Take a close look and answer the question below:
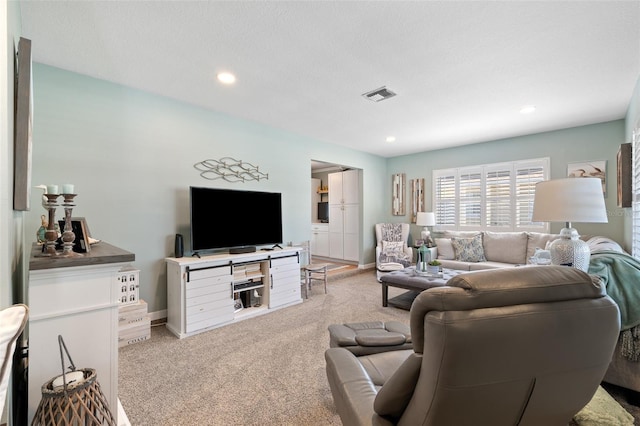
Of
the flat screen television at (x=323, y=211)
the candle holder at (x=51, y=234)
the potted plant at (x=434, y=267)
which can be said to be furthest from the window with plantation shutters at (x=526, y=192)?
the candle holder at (x=51, y=234)

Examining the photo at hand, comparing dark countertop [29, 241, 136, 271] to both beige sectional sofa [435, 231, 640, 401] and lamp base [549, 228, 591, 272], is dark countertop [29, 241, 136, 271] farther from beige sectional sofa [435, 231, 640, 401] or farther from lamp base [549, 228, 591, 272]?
beige sectional sofa [435, 231, 640, 401]

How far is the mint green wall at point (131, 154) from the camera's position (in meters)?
2.63

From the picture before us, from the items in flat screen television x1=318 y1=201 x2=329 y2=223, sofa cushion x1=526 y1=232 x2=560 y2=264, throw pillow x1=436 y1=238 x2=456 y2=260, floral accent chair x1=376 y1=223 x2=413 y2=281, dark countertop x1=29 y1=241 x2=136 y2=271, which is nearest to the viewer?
dark countertop x1=29 y1=241 x2=136 y2=271

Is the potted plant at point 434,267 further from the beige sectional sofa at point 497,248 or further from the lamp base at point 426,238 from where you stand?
the lamp base at point 426,238

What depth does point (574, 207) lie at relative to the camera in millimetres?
2016

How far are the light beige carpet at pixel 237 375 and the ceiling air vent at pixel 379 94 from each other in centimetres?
254

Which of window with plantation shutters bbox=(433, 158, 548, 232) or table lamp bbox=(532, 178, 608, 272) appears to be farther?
window with plantation shutters bbox=(433, 158, 548, 232)

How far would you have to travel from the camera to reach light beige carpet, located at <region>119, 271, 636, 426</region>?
179cm

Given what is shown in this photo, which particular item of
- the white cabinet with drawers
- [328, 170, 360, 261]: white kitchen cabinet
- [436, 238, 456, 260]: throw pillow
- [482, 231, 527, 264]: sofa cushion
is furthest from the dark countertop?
the white cabinet with drawers

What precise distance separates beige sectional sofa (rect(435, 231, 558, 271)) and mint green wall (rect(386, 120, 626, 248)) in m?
0.49

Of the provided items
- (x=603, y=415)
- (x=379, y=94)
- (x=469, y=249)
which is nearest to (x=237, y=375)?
(x=603, y=415)

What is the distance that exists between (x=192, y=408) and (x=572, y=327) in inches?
81.2

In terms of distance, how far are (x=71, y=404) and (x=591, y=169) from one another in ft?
19.8

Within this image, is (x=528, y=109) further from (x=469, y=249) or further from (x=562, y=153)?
(x=469, y=249)
